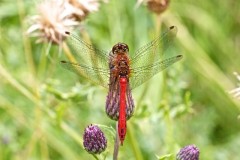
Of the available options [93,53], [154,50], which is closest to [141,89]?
[154,50]

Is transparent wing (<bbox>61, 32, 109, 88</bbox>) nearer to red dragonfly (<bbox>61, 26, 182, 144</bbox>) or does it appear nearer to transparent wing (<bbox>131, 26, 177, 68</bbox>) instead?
red dragonfly (<bbox>61, 26, 182, 144</bbox>)

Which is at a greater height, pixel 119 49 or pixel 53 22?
pixel 53 22

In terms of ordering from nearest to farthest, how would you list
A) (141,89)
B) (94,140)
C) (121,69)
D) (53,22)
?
(94,140) → (121,69) → (53,22) → (141,89)

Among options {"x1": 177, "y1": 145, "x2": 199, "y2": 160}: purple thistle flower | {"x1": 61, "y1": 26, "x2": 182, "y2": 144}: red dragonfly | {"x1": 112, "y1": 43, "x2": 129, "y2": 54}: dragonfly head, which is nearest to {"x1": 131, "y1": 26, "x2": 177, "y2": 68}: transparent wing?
{"x1": 61, "y1": 26, "x2": 182, "y2": 144}: red dragonfly

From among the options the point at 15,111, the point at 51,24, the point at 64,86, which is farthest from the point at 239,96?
the point at 64,86

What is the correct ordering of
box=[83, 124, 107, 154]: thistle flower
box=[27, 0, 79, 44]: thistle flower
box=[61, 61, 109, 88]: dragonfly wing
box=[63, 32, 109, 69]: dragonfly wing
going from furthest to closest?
box=[27, 0, 79, 44]: thistle flower
box=[63, 32, 109, 69]: dragonfly wing
box=[61, 61, 109, 88]: dragonfly wing
box=[83, 124, 107, 154]: thistle flower

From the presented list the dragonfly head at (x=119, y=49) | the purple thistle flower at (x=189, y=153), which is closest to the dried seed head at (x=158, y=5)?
the dragonfly head at (x=119, y=49)

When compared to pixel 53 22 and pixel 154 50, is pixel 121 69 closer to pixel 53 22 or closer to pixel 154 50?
pixel 154 50

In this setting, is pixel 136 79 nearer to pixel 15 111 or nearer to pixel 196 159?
pixel 196 159
